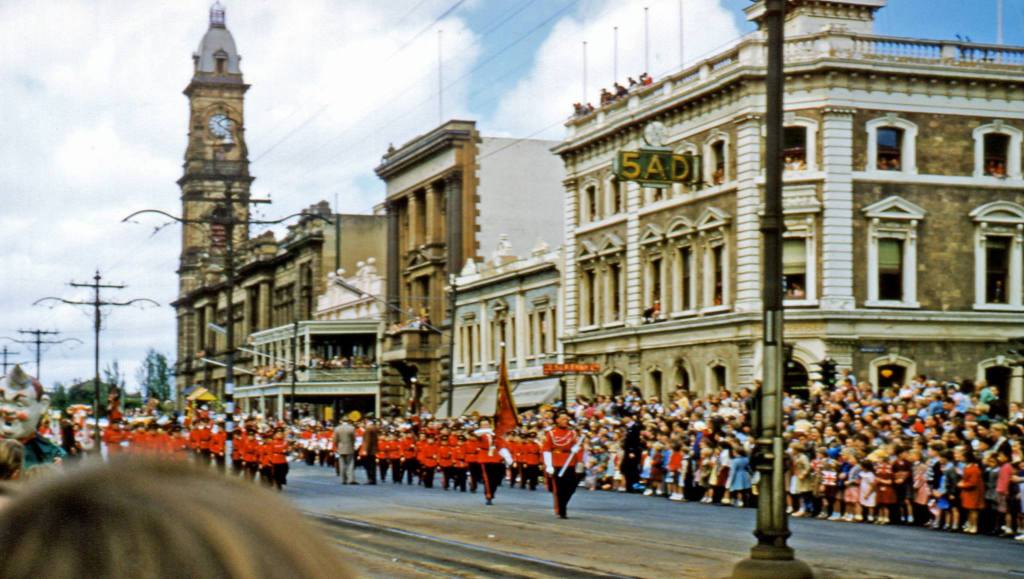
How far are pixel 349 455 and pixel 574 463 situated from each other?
1684 centimetres

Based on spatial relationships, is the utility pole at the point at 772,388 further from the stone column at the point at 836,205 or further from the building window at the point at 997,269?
the building window at the point at 997,269

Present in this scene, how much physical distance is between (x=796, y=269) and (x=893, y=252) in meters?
2.83

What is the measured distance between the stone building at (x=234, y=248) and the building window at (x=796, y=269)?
1163 inches

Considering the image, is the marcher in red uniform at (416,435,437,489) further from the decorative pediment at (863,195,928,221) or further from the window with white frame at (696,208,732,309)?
the decorative pediment at (863,195,928,221)

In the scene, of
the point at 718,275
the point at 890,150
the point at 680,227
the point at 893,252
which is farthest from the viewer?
the point at 680,227

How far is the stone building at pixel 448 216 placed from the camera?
238 ft

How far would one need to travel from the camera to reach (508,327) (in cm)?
6519

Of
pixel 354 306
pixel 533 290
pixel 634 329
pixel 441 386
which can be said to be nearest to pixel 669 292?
pixel 634 329

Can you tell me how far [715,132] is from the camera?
47.1 metres

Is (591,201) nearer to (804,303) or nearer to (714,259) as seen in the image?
(714,259)

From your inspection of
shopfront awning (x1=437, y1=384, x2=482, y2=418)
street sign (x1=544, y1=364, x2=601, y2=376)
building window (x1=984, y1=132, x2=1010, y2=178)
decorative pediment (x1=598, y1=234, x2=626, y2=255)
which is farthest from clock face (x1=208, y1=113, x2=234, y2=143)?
building window (x1=984, y1=132, x2=1010, y2=178)

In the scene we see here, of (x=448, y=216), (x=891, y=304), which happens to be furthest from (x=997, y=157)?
(x=448, y=216)

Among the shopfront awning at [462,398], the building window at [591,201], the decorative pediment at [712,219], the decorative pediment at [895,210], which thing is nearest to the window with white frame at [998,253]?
the decorative pediment at [895,210]

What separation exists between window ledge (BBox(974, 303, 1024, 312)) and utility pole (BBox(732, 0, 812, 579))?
30817 mm
